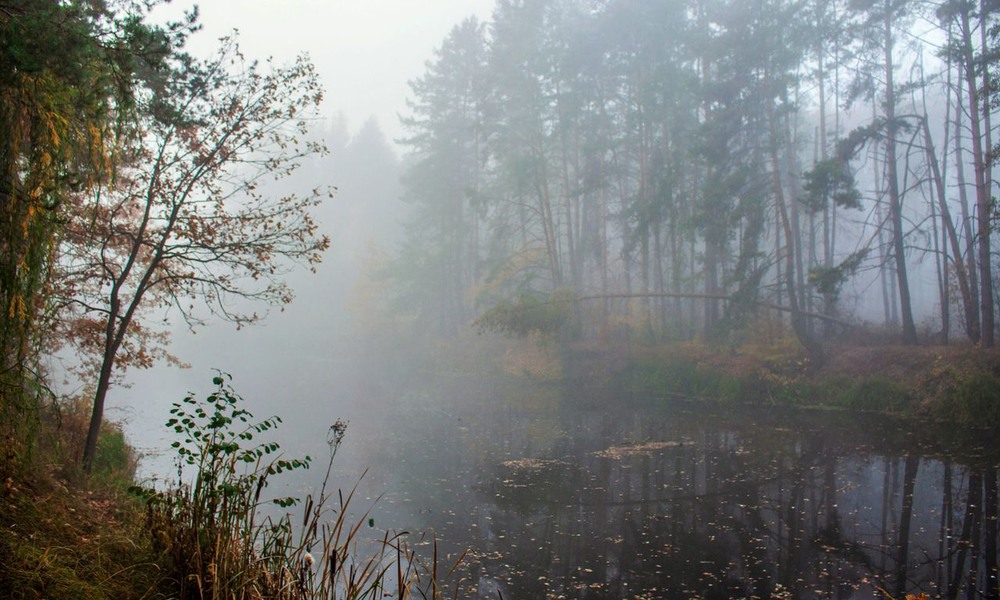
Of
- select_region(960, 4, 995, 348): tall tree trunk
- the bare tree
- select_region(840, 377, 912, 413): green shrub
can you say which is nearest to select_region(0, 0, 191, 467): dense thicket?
the bare tree

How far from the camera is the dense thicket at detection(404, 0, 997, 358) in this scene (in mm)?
19531

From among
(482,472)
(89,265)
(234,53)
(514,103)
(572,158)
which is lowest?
(482,472)

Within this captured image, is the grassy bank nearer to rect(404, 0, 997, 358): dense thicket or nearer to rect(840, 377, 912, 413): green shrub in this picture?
rect(840, 377, 912, 413): green shrub

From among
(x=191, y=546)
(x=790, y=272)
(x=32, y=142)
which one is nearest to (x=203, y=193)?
(x=32, y=142)

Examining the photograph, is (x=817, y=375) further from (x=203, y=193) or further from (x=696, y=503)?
(x=203, y=193)

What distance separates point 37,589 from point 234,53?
7674 mm

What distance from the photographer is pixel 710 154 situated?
2319 cm

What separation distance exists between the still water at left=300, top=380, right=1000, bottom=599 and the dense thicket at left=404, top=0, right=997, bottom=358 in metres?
6.24

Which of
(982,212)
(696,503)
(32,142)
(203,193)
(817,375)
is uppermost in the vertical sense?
(982,212)

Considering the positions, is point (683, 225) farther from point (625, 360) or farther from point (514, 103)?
point (514, 103)

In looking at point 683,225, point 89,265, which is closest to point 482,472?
point 89,265

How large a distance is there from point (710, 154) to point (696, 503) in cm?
1531

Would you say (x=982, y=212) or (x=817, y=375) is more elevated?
(x=982, y=212)

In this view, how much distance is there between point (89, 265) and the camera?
10109 millimetres
